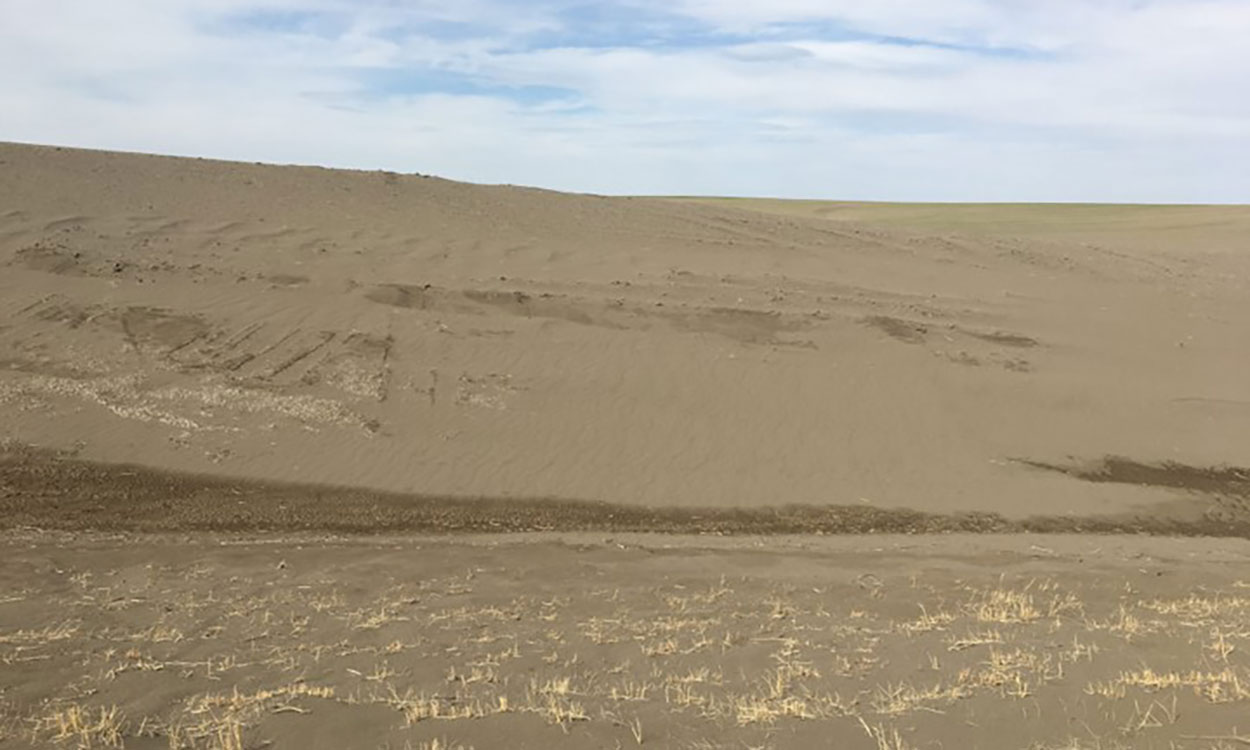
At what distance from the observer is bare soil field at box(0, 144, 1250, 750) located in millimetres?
5559

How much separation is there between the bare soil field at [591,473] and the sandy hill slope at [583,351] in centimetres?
8

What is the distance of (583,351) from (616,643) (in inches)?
409

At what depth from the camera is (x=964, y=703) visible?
5223 mm

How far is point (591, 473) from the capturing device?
13977 millimetres

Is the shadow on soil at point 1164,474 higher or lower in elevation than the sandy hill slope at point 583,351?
lower

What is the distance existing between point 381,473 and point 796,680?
861cm

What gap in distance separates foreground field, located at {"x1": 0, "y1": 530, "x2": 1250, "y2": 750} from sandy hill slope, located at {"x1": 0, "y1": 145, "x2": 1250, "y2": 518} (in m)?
2.51

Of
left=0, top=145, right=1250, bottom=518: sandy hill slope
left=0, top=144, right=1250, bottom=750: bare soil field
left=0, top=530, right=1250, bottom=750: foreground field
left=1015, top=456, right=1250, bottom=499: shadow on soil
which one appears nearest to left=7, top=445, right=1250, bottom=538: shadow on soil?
left=0, top=144, right=1250, bottom=750: bare soil field

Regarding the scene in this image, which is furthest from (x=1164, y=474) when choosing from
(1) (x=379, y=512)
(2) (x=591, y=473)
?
(1) (x=379, y=512)

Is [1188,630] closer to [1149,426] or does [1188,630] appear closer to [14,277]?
[1149,426]

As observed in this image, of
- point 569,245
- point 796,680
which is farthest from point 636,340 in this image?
point 796,680

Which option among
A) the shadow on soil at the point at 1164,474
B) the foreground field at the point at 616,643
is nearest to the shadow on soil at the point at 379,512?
the foreground field at the point at 616,643

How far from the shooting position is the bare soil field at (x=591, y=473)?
18.2ft

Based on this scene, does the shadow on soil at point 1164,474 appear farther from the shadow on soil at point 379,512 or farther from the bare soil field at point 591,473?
the shadow on soil at point 379,512
